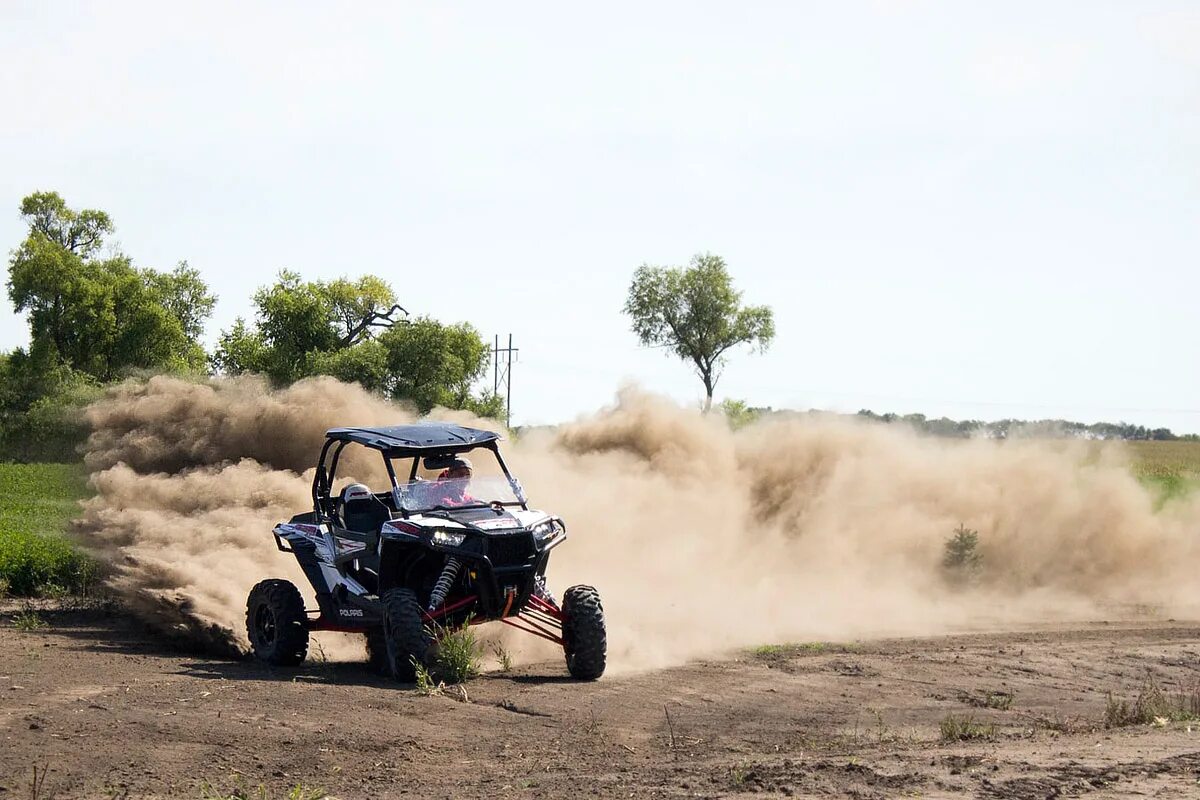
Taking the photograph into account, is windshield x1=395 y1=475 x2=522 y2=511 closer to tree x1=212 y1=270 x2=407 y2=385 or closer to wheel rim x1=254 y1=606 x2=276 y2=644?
wheel rim x1=254 y1=606 x2=276 y2=644

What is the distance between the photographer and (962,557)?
29188mm

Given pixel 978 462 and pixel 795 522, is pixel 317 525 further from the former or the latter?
pixel 978 462

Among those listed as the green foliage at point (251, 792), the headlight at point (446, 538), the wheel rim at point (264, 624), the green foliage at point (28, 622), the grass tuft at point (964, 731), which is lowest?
the green foliage at point (28, 622)

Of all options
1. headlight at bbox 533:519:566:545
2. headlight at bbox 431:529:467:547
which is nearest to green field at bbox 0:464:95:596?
headlight at bbox 431:529:467:547

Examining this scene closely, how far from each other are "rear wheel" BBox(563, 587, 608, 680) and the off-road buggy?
0.01 m

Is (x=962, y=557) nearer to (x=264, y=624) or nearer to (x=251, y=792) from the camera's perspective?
(x=264, y=624)

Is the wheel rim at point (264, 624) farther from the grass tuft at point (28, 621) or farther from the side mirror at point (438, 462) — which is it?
the grass tuft at point (28, 621)

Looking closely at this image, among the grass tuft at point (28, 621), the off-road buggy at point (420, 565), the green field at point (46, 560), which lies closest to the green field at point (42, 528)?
the green field at point (46, 560)

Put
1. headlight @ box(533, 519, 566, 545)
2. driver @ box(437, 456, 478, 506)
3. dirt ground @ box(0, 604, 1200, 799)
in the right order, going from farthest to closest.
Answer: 1. driver @ box(437, 456, 478, 506)
2. headlight @ box(533, 519, 566, 545)
3. dirt ground @ box(0, 604, 1200, 799)

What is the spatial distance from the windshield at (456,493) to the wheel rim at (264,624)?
224 centimetres

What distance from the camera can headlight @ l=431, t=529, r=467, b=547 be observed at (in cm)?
1462

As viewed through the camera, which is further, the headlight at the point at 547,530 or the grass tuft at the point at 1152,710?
the headlight at the point at 547,530

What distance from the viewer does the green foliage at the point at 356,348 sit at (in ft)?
193

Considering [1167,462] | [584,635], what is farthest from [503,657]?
[1167,462]
